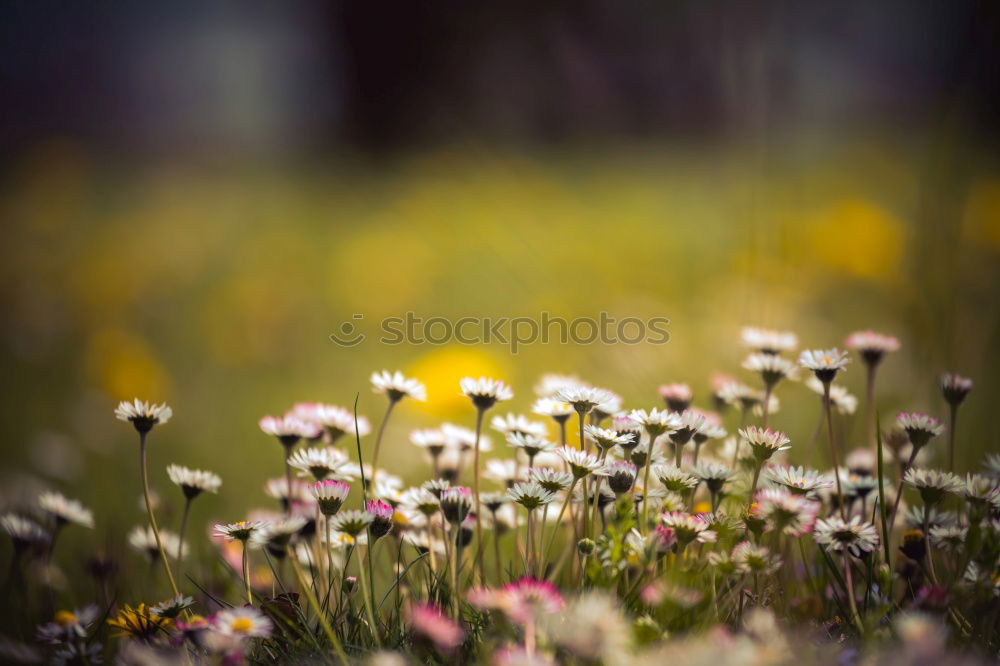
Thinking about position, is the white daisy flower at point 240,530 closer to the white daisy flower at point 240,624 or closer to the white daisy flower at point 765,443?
the white daisy flower at point 240,624

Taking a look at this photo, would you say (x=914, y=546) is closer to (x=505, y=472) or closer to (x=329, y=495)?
(x=505, y=472)

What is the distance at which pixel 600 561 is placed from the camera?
72cm

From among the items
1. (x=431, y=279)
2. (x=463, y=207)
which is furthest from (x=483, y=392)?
(x=463, y=207)

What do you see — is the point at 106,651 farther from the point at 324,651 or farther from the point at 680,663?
the point at 680,663

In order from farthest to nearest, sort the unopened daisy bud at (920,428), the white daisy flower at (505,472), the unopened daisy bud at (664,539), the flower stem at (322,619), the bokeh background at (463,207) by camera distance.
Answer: the bokeh background at (463,207) < the white daisy flower at (505,472) < the unopened daisy bud at (920,428) < the unopened daisy bud at (664,539) < the flower stem at (322,619)

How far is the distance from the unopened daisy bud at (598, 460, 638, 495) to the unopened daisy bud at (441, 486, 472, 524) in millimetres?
153

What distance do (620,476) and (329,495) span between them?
11.5 inches

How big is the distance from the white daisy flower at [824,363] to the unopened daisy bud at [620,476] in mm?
227

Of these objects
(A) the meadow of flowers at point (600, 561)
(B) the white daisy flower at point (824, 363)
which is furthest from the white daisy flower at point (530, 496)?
(B) the white daisy flower at point (824, 363)

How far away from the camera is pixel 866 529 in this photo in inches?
29.8

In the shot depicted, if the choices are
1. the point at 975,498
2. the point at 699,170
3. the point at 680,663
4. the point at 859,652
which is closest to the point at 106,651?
the point at 680,663

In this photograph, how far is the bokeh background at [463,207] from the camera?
1.58m

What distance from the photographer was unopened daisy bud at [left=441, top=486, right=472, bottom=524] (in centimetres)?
81

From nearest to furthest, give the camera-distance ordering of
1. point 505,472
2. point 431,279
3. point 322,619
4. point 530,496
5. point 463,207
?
1. point 322,619
2. point 530,496
3. point 505,472
4. point 431,279
5. point 463,207
